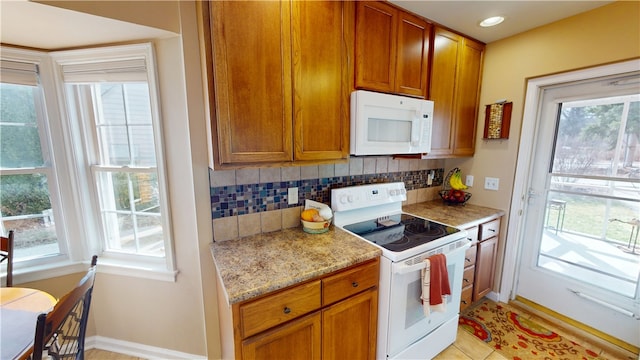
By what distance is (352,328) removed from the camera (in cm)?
131

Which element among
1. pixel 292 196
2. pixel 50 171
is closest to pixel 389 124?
pixel 292 196

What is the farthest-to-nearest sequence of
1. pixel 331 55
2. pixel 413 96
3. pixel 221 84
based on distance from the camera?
pixel 413 96 < pixel 331 55 < pixel 221 84

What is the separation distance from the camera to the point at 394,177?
86.6 inches

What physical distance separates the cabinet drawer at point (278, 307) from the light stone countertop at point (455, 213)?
1278 mm

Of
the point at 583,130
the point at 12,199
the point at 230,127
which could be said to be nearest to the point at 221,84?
the point at 230,127

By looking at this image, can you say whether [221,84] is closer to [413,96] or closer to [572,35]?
[413,96]

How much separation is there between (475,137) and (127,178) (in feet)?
10.0

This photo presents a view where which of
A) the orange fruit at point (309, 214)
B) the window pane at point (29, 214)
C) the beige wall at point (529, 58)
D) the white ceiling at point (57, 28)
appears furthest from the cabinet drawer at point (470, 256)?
the window pane at point (29, 214)

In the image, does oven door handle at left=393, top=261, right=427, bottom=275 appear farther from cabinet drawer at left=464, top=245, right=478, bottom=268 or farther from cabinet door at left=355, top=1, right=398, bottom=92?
cabinet door at left=355, top=1, right=398, bottom=92

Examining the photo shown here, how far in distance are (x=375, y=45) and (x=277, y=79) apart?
2.50 ft

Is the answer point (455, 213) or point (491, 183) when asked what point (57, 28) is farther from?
point (491, 183)

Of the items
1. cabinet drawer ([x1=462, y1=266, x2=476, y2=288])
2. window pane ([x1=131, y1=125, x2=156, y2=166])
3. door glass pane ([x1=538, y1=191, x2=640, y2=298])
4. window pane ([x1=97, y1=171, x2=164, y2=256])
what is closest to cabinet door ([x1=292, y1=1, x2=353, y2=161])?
window pane ([x1=131, y1=125, x2=156, y2=166])

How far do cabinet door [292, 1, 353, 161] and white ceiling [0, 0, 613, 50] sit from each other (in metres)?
0.55

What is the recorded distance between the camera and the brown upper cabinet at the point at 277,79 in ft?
3.59
